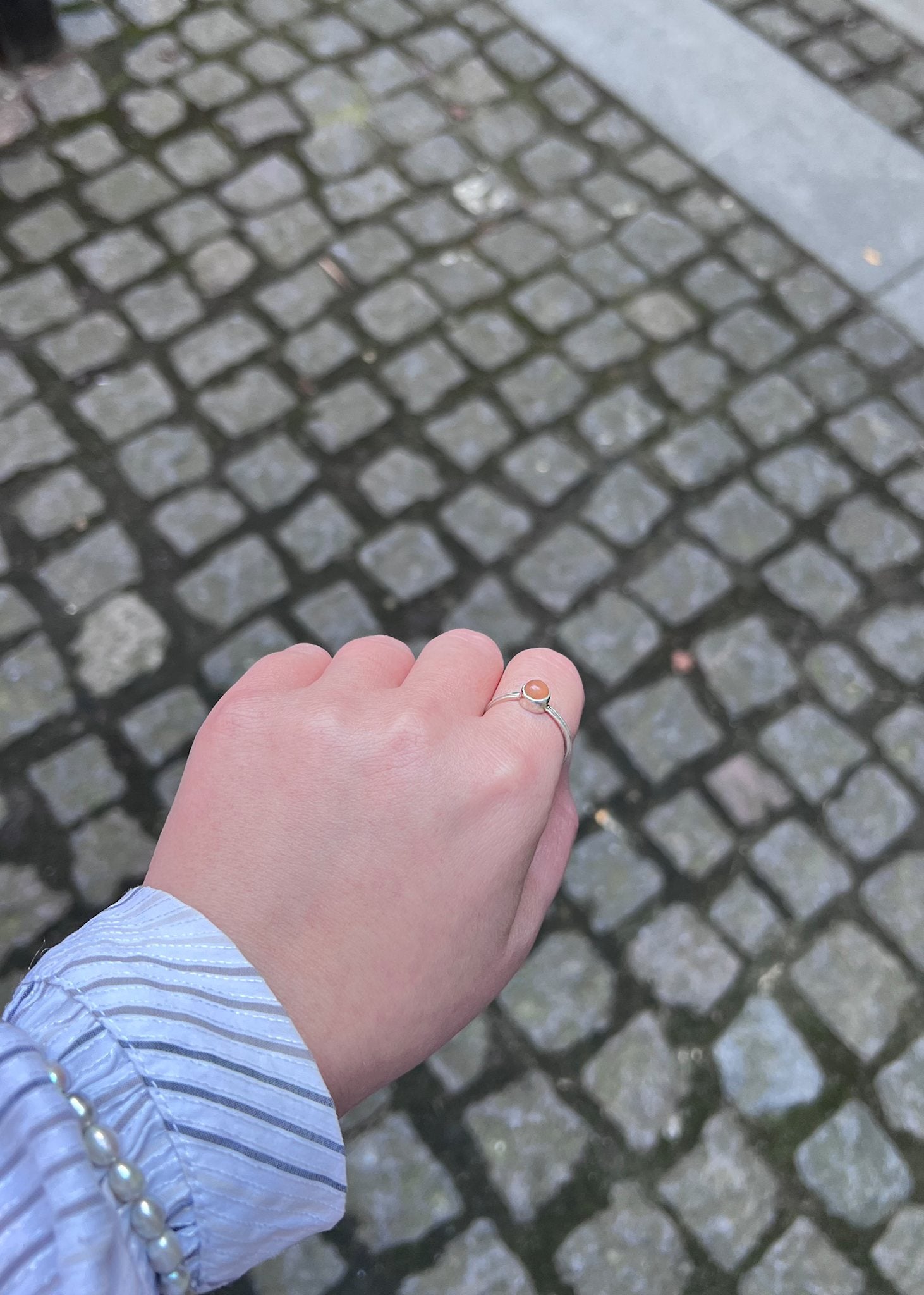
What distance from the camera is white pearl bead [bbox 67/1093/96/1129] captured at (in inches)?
40.9

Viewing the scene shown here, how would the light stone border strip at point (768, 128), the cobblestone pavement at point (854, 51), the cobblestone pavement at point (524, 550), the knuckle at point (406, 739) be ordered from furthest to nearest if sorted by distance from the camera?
the cobblestone pavement at point (854, 51) < the light stone border strip at point (768, 128) < the cobblestone pavement at point (524, 550) < the knuckle at point (406, 739)

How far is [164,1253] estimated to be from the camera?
1.06m

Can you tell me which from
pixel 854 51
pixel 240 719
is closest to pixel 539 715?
pixel 240 719

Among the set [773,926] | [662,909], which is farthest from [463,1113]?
[773,926]

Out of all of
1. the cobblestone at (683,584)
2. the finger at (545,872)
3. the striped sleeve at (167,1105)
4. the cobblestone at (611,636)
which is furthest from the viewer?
the cobblestone at (683,584)

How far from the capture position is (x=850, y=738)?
2.92m

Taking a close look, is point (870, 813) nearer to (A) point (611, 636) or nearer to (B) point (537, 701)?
(A) point (611, 636)

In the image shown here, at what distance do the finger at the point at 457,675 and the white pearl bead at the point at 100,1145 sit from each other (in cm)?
78

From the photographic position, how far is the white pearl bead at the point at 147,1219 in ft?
3.42

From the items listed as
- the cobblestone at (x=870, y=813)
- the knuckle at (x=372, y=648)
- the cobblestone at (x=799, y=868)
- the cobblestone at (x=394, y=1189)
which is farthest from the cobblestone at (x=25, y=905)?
the cobblestone at (x=870, y=813)

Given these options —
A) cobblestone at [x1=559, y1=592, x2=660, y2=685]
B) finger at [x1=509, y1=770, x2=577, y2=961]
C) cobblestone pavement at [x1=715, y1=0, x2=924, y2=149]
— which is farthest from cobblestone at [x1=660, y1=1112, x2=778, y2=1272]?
cobblestone pavement at [x1=715, y1=0, x2=924, y2=149]

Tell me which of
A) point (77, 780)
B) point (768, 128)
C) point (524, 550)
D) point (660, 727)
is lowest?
point (77, 780)

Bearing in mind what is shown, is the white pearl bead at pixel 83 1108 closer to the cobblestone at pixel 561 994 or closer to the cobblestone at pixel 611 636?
the cobblestone at pixel 561 994

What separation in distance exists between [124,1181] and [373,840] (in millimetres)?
577
